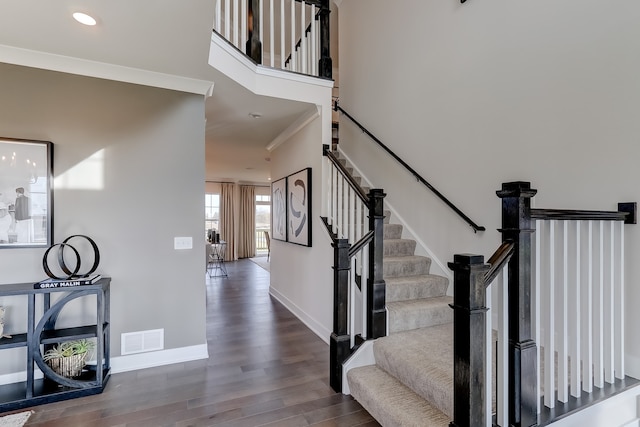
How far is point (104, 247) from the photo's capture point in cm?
274

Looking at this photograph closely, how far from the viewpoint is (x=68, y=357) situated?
2.43 meters

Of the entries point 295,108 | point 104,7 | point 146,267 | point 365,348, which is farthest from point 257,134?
point 365,348

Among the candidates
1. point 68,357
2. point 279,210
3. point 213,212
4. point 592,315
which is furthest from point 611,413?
point 213,212

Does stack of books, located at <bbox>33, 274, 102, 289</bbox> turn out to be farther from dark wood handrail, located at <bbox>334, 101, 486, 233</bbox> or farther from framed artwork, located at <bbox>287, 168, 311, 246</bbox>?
dark wood handrail, located at <bbox>334, 101, 486, 233</bbox>

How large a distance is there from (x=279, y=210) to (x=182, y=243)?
2.15 metres

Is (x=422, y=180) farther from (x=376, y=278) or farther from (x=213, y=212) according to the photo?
(x=213, y=212)

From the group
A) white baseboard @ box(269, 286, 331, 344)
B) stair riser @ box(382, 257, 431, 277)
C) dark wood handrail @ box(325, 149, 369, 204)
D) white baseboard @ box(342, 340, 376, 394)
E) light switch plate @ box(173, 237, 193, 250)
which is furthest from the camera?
white baseboard @ box(269, 286, 331, 344)

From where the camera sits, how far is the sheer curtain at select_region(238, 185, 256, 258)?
34.6ft

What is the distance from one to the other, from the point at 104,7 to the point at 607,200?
3.15 m

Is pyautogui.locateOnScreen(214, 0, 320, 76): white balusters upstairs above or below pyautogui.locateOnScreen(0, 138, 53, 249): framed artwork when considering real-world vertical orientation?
above

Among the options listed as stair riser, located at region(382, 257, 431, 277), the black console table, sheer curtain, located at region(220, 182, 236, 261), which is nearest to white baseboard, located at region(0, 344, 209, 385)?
the black console table

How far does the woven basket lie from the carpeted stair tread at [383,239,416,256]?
2.80 metres

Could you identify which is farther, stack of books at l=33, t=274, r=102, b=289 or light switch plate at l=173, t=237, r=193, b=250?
light switch plate at l=173, t=237, r=193, b=250

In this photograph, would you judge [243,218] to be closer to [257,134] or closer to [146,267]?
[257,134]
